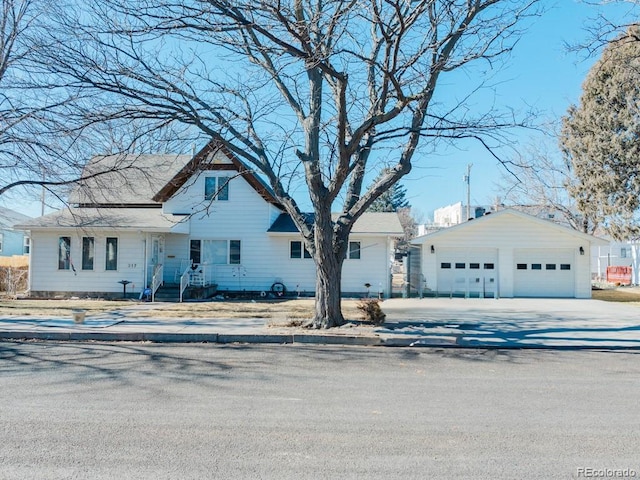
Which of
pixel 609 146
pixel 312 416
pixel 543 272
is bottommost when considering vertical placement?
pixel 312 416

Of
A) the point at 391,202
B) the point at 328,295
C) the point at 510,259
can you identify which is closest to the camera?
the point at 328,295

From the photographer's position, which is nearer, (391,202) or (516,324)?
(516,324)

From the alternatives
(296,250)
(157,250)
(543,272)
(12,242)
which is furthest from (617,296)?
(12,242)

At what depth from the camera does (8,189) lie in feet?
51.4

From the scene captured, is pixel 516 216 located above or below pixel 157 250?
above

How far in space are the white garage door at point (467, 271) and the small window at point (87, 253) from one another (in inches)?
609

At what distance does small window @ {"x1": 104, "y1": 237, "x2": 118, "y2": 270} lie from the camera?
67.6ft

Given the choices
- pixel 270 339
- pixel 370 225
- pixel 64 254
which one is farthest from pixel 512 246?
pixel 64 254

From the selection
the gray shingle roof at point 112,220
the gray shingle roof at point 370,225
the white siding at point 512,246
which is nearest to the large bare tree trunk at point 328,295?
the gray shingle roof at point 112,220

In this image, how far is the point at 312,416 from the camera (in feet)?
17.7

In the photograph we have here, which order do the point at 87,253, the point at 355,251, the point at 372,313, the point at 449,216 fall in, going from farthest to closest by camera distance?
1. the point at 449,216
2. the point at 355,251
3. the point at 87,253
4. the point at 372,313

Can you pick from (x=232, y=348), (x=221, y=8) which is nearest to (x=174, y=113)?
(x=221, y=8)

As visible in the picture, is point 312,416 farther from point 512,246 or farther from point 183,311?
point 512,246

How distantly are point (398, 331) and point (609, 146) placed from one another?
19371mm
